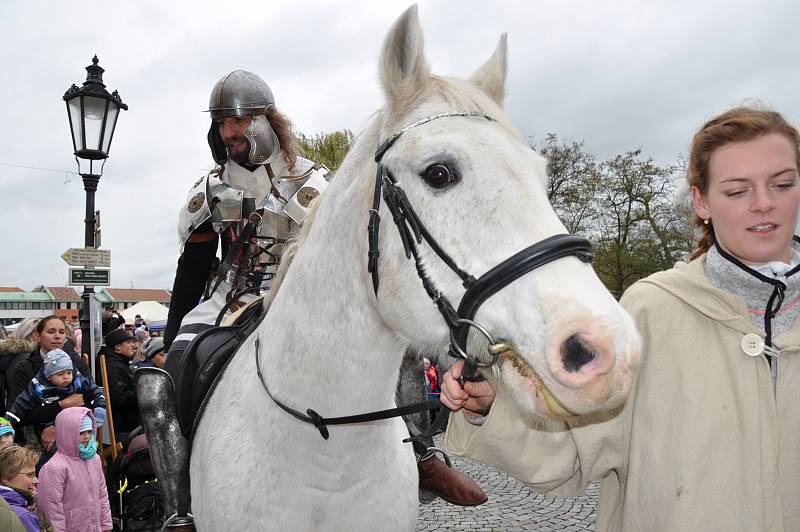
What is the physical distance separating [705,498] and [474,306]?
3.08 feet

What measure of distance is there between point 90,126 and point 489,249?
23.4 feet

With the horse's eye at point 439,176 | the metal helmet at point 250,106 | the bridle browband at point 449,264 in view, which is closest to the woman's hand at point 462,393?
the bridle browband at point 449,264

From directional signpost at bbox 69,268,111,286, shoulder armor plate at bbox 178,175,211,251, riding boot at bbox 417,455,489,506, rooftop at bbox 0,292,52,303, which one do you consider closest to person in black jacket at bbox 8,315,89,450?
directional signpost at bbox 69,268,111,286

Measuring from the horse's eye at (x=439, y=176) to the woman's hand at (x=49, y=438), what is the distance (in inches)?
217

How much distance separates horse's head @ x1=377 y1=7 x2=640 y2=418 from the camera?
1.40 metres

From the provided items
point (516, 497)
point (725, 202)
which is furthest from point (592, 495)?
point (725, 202)

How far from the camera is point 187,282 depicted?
3936 mm

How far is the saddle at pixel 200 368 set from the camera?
2.91m

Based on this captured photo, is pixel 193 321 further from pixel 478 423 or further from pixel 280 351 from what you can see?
pixel 478 423

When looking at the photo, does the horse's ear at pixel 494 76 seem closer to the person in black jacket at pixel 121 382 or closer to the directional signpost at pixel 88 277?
the person in black jacket at pixel 121 382

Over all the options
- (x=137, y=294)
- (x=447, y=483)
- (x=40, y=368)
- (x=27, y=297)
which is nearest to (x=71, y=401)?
(x=40, y=368)

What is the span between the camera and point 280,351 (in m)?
2.35

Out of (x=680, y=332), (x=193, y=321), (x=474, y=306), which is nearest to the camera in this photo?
(x=474, y=306)

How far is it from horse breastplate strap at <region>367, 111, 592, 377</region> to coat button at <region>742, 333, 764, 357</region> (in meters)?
0.65
